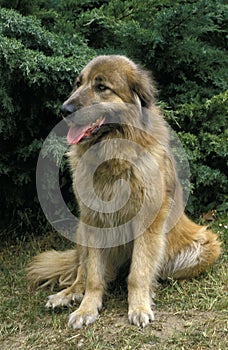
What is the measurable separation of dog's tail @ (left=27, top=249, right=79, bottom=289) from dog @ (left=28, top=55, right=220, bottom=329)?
0.21 m

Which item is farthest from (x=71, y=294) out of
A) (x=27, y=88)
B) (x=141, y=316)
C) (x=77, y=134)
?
(x=27, y=88)

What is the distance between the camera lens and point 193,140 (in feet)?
17.6

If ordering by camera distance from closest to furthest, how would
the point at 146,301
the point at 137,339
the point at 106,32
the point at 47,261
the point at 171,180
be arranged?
the point at 137,339 < the point at 146,301 < the point at 171,180 < the point at 47,261 < the point at 106,32

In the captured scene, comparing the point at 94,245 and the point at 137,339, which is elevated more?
the point at 94,245

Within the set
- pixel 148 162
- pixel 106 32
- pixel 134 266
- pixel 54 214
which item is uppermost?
pixel 106 32

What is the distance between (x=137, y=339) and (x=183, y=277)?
3.16 feet

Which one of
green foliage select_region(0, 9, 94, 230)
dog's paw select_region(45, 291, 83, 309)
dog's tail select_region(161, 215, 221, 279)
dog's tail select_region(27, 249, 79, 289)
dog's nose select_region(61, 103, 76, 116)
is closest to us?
dog's nose select_region(61, 103, 76, 116)

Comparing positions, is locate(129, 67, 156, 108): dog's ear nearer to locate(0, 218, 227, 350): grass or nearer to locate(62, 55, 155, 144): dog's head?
locate(62, 55, 155, 144): dog's head

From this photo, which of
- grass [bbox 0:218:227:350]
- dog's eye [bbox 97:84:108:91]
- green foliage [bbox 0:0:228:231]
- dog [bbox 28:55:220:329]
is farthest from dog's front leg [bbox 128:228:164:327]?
green foliage [bbox 0:0:228:231]

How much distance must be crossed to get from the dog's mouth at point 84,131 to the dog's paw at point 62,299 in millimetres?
1194

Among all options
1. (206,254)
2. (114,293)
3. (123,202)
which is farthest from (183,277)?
(123,202)

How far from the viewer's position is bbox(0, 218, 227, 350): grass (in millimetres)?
3381

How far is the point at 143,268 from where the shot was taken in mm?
3793

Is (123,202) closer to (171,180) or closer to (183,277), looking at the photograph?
(171,180)
